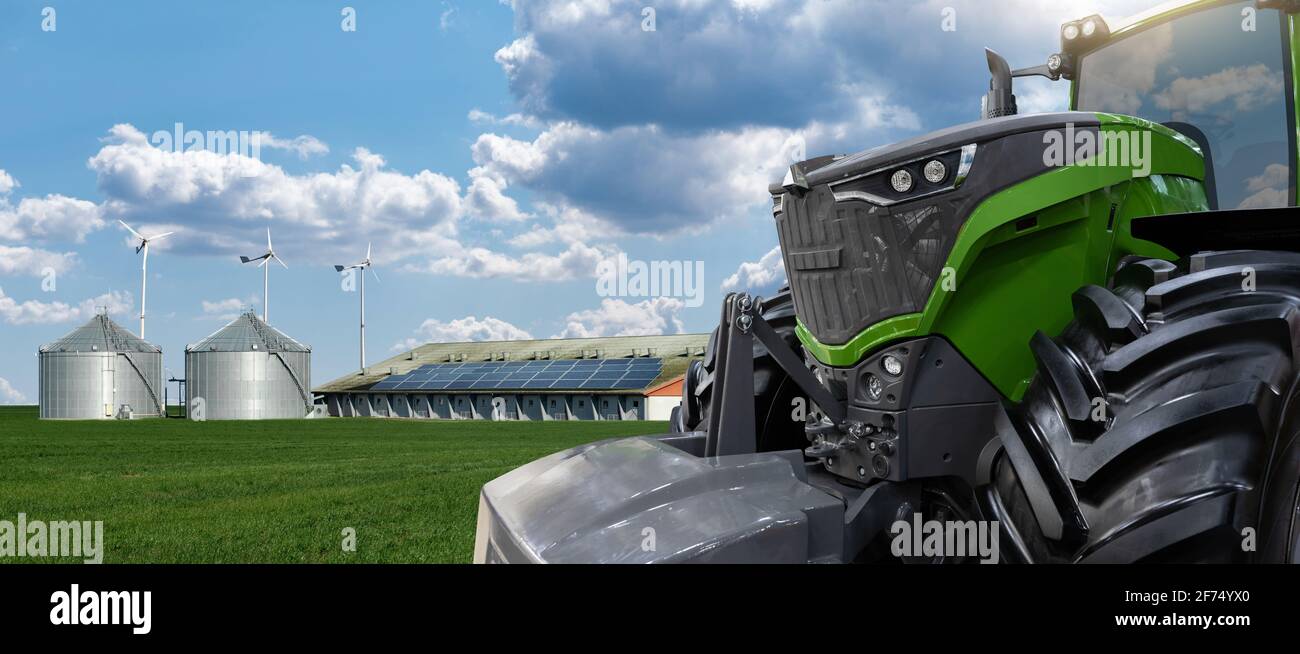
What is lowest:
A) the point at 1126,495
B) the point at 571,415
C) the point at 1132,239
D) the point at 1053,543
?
the point at 571,415

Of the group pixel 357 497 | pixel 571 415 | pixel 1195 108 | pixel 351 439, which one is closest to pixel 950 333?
pixel 1195 108

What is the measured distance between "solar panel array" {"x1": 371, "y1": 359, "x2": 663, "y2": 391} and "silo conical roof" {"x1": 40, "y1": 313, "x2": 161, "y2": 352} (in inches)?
592

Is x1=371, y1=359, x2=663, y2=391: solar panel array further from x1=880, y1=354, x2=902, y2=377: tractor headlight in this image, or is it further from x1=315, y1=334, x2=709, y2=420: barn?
x1=880, y1=354, x2=902, y2=377: tractor headlight

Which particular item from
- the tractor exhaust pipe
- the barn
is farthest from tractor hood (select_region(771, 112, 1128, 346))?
the barn

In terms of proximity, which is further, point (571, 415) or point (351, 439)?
point (571, 415)

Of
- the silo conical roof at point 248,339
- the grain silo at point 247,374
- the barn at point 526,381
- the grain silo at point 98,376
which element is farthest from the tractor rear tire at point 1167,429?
the grain silo at point 98,376

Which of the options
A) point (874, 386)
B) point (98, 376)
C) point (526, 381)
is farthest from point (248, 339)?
point (874, 386)

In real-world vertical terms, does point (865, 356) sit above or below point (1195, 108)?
below

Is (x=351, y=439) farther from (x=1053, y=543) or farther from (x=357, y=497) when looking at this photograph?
(x=1053, y=543)

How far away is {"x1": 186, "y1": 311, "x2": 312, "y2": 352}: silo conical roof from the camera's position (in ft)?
178

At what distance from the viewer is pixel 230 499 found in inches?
452

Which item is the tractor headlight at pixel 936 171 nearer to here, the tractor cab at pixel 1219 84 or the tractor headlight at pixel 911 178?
the tractor headlight at pixel 911 178

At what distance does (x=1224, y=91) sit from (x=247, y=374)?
56.3 m
